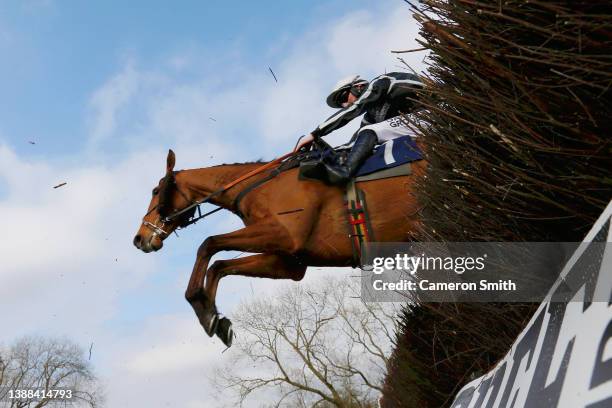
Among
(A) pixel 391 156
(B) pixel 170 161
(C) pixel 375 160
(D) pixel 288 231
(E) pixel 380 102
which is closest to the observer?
(A) pixel 391 156

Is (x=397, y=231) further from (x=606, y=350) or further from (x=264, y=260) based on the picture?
(x=606, y=350)

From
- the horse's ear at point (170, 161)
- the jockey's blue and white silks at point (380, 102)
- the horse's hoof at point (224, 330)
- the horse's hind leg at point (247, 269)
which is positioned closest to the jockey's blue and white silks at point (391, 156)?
the jockey's blue and white silks at point (380, 102)

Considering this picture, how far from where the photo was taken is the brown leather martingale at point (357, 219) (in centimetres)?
640

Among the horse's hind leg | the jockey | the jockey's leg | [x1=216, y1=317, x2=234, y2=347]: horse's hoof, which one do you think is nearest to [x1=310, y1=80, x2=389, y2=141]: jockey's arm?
the jockey

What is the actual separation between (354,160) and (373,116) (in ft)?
2.24

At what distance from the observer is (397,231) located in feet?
21.0

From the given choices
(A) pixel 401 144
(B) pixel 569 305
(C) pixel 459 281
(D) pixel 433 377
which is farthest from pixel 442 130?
(D) pixel 433 377

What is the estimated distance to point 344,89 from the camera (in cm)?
715

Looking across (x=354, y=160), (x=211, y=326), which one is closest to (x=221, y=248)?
(x=211, y=326)

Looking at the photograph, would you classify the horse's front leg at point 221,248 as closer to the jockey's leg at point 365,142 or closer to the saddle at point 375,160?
the saddle at point 375,160

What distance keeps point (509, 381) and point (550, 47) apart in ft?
4.94

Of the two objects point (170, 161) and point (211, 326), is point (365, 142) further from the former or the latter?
point (170, 161)

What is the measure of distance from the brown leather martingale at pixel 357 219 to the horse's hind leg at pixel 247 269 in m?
0.88


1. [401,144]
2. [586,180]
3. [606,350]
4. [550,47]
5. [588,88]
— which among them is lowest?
[606,350]
